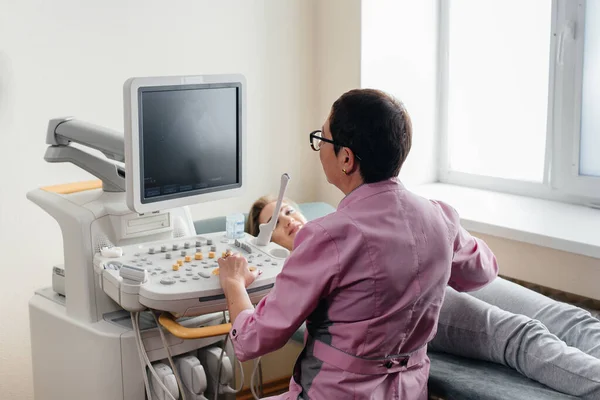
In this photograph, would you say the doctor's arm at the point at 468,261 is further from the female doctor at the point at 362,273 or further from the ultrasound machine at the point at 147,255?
the ultrasound machine at the point at 147,255

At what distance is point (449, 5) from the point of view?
3199mm

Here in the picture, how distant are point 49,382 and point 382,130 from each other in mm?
1223

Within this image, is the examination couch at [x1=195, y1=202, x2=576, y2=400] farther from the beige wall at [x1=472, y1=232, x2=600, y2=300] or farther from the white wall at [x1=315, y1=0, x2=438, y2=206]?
the white wall at [x1=315, y1=0, x2=438, y2=206]

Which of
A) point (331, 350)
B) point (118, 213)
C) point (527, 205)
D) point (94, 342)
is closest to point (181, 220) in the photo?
point (118, 213)

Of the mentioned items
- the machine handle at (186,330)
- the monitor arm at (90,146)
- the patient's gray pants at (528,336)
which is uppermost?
the monitor arm at (90,146)

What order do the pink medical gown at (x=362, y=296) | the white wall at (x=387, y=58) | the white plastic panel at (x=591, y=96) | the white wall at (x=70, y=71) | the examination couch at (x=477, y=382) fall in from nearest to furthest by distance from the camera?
1. the pink medical gown at (x=362, y=296)
2. the examination couch at (x=477, y=382)
3. the white wall at (x=70, y=71)
4. the white plastic panel at (x=591, y=96)
5. the white wall at (x=387, y=58)

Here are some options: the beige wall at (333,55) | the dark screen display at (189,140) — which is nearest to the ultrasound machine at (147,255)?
the dark screen display at (189,140)

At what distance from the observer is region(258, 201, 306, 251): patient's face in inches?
101

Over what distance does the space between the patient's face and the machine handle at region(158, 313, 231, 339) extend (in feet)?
2.40

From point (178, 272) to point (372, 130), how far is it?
661mm

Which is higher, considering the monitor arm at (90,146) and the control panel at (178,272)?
the monitor arm at (90,146)

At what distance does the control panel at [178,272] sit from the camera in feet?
5.92

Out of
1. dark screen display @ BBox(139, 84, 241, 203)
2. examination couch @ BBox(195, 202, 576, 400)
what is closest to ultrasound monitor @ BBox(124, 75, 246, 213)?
dark screen display @ BBox(139, 84, 241, 203)

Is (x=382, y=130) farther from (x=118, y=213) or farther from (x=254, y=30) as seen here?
(x=254, y=30)
